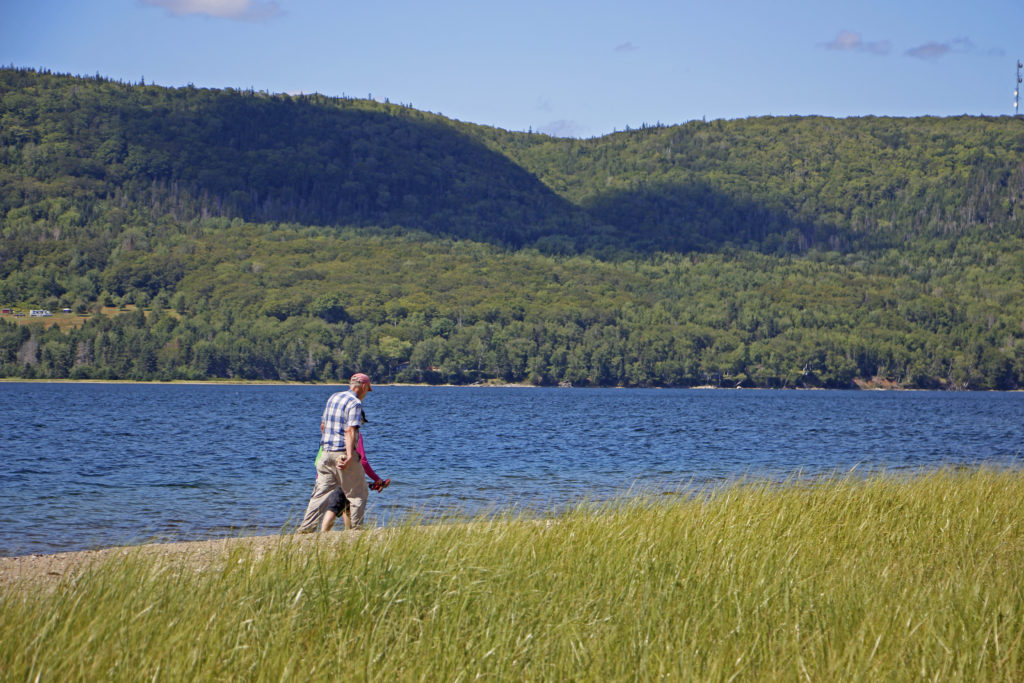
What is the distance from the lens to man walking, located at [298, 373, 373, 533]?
11.8m

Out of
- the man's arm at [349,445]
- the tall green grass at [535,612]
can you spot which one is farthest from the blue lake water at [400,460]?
the tall green grass at [535,612]

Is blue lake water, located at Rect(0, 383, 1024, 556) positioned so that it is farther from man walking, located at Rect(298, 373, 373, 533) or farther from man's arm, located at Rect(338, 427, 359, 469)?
man's arm, located at Rect(338, 427, 359, 469)

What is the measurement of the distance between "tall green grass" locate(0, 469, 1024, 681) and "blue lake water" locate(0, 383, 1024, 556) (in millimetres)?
2423

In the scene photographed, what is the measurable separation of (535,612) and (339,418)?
5.47 meters

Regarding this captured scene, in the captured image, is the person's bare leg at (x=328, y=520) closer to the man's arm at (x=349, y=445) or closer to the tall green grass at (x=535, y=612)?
the man's arm at (x=349, y=445)

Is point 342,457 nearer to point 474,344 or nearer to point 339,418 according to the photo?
point 339,418

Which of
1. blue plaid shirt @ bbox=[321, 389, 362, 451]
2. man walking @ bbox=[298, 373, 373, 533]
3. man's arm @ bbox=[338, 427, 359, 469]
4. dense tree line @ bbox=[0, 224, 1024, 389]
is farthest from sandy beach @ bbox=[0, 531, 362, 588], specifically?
dense tree line @ bbox=[0, 224, 1024, 389]

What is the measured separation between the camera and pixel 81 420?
5962cm

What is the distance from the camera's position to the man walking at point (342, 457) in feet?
38.6

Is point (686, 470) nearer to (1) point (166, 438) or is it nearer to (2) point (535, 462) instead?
(2) point (535, 462)

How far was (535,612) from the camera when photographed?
706cm

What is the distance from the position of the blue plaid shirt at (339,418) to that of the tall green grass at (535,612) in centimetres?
272

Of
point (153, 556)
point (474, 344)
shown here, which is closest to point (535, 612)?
point (153, 556)

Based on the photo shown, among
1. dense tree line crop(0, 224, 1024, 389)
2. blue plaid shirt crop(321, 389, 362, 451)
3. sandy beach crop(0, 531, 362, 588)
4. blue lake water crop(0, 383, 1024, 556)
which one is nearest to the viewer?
sandy beach crop(0, 531, 362, 588)
